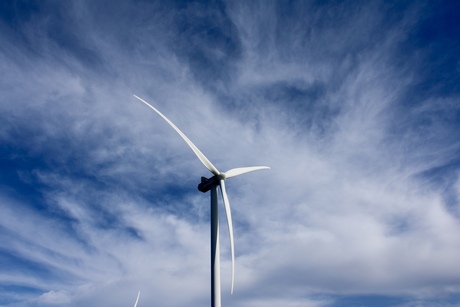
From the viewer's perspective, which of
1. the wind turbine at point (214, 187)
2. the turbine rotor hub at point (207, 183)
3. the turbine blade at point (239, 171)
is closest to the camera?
the wind turbine at point (214, 187)

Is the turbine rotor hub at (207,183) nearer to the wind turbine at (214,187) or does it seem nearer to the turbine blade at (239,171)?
the wind turbine at (214,187)

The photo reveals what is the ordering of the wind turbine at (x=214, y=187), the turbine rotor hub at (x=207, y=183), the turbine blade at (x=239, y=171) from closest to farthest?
the wind turbine at (x=214, y=187) → the turbine rotor hub at (x=207, y=183) → the turbine blade at (x=239, y=171)

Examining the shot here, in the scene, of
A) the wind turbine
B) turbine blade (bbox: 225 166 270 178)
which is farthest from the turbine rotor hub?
turbine blade (bbox: 225 166 270 178)

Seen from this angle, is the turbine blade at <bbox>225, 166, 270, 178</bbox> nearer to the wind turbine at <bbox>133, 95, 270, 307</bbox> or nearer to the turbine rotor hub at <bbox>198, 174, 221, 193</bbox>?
the wind turbine at <bbox>133, 95, 270, 307</bbox>

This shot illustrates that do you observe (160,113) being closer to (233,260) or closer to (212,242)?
(212,242)

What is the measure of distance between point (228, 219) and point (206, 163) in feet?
20.6

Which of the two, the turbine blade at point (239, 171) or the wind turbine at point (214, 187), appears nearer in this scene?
the wind turbine at point (214, 187)

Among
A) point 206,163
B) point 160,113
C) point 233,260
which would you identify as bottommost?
point 233,260

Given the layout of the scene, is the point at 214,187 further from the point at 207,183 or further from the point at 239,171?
the point at 239,171

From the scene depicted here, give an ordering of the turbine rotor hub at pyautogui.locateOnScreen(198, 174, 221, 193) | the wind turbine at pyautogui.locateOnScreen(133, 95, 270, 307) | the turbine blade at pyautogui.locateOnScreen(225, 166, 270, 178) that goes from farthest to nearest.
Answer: the turbine blade at pyautogui.locateOnScreen(225, 166, 270, 178) < the turbine rotor hub at pyautogui.locateOnScreen(198, 174, 221, 193) < the wind turbine at pyautogui.locateOnScreen(133, 95, 270, 307)

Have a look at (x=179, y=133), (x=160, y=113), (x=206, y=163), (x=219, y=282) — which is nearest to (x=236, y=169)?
(x=206, y=163)

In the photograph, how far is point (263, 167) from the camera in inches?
1666

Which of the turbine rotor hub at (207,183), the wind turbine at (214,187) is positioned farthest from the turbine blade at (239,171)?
the turbine rotor hub at (207,183)

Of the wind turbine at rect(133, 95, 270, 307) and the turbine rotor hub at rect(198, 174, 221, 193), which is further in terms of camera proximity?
the turbine rotor hub at rect(198, 174, 221, 193)
